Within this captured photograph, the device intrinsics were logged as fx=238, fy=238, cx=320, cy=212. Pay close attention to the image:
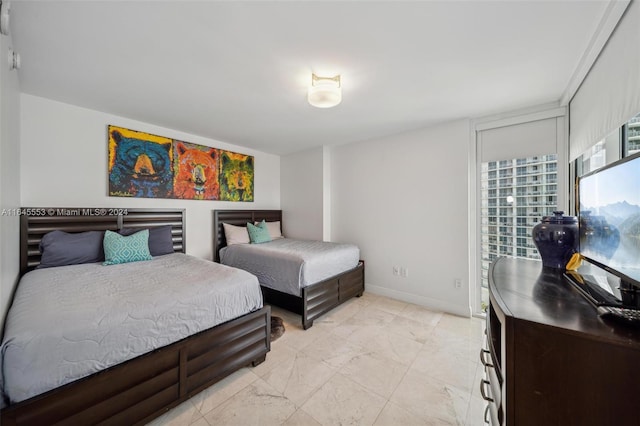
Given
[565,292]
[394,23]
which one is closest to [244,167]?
[394,23]

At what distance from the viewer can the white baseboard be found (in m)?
2.96

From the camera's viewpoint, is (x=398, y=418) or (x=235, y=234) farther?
(x=235, y=234)

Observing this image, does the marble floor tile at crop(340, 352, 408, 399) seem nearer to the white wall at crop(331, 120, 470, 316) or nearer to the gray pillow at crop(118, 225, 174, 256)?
the white wall at crop(331, 120, 470, 316)

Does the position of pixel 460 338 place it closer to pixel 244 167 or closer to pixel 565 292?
pixel 565 292

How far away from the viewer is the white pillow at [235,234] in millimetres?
3729

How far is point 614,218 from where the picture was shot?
1040mm

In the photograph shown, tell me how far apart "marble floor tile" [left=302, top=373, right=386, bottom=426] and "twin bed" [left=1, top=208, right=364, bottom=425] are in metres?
0.61

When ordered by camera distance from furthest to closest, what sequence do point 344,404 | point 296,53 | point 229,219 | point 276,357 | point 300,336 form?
point 229,219 < point 300,336 < point 276,357 < point 296,53 < point 344,404

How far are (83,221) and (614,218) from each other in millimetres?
4252

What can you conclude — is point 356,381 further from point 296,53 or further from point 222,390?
point 296,53

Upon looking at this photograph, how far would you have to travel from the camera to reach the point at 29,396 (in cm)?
108

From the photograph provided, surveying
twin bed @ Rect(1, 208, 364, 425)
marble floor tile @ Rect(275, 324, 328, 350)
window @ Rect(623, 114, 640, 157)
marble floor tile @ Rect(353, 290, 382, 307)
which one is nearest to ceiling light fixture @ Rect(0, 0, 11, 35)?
twin bed @ Rect(1, 208, 364, 425)

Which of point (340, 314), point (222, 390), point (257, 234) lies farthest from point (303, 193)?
point (222, 390)

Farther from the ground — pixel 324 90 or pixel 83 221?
pixel 324 90
